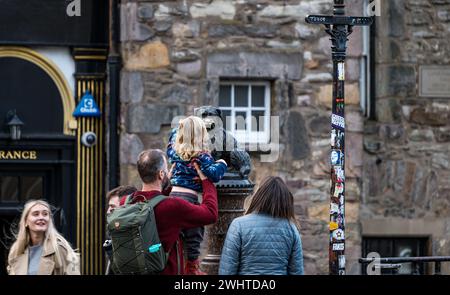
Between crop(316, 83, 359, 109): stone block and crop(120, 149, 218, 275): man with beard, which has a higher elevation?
crop(316, 83, 359, 109): stone block

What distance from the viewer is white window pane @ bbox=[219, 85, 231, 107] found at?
645 inches

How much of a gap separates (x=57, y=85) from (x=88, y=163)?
36.6 inches

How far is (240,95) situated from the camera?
1644cm

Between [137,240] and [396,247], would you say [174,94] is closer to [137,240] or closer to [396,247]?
[396,247]

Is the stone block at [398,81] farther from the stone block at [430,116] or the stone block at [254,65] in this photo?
the stone block at [254,65]

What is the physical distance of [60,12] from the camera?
1656 cm

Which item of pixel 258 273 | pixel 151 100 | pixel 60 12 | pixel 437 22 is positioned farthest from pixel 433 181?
pixel 258 273

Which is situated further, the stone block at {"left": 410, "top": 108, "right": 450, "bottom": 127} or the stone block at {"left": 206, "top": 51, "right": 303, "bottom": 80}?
the stone block at {"left": 410, "top": 108, "right": 450, "bottom": 127}

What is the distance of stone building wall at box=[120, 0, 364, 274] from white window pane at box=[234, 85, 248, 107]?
274 millimetres

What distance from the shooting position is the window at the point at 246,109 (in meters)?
16.3

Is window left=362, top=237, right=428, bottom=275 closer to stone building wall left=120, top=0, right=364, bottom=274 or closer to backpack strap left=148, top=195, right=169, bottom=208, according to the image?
stone building wall left=120, top=0, right=364, bottom=274

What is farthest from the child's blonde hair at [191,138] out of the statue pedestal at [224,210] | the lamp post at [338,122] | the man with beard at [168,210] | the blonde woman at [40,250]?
the lamp post at [338,122]

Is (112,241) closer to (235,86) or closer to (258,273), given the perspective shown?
(258,273)

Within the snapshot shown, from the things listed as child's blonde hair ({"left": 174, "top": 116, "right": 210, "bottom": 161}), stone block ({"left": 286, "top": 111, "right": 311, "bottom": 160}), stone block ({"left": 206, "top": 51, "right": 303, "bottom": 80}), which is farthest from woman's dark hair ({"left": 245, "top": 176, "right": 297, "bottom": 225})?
stone block ({"left": 286, "top": 111, "right": 311, "bottom": 160})
